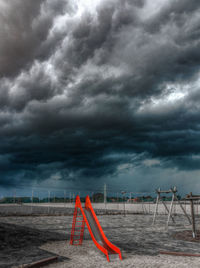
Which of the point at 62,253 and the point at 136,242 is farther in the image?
the point at 136,242

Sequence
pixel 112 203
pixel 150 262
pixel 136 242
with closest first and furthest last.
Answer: pixel 150 262, pixel 136 242, pixel 112 203

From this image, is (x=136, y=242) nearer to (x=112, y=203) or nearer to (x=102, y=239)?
(x=102, y=239)

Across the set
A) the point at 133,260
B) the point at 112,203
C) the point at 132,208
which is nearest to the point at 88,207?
the point at 133,260

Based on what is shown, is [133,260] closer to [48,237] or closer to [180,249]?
[180,249]

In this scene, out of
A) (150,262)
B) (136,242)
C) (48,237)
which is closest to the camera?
(150,262)

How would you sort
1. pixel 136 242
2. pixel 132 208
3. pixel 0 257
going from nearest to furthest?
pixel 0 257, pixel 136 242, pixel 132 208

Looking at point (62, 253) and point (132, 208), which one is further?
point (132, 208)

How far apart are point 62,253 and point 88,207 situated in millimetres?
2522

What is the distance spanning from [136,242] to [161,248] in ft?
4.45

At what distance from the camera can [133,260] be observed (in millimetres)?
7199

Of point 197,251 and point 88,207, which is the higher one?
point 88,207

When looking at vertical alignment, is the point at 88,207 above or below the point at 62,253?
above

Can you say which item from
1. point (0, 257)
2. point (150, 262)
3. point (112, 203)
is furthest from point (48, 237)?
point (112, 203)

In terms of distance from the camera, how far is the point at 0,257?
24.4 ft
